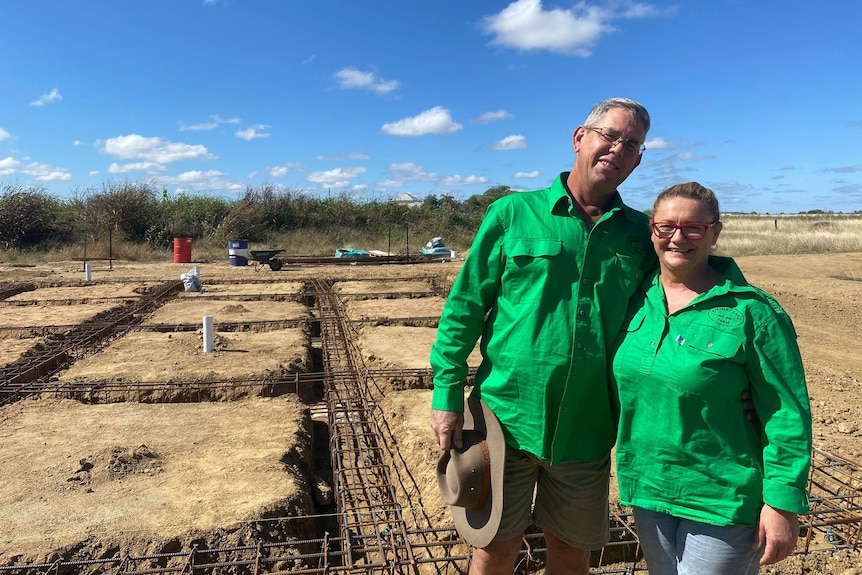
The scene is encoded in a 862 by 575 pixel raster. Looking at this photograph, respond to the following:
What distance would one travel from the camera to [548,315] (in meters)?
1.76

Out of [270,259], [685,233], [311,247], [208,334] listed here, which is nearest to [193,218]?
[311,247]

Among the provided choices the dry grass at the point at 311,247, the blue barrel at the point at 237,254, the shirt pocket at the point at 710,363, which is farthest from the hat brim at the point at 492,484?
the dry grass at the point at 311,247

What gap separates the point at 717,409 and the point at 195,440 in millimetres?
3715

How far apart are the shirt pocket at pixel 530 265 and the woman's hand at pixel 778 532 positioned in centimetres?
83

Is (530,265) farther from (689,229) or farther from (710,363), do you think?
(710,363)

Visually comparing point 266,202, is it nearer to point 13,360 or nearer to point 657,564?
point 13,360

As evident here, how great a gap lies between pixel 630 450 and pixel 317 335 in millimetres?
7274

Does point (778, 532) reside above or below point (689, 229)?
below

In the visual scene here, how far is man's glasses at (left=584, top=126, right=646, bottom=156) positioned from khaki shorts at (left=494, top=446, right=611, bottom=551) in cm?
101

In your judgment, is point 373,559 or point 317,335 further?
point 317,335

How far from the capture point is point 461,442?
193cm

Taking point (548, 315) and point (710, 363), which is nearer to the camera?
point (710, 363)

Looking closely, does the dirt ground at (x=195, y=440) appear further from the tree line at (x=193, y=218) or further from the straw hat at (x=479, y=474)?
the tree line at (x=193, y=218)

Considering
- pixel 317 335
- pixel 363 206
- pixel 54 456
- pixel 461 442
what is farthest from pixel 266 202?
pixel 461 442
